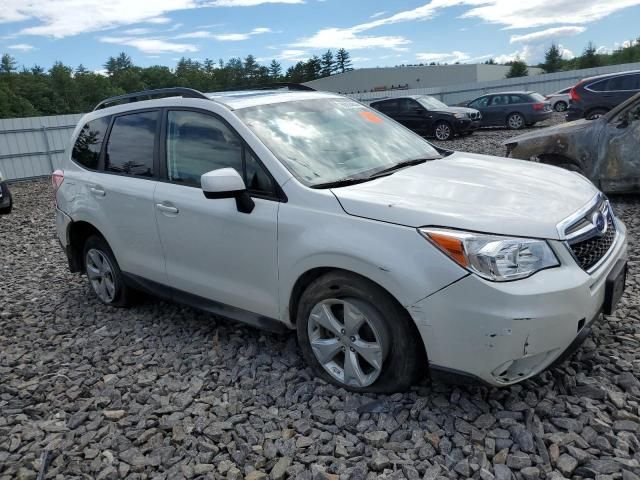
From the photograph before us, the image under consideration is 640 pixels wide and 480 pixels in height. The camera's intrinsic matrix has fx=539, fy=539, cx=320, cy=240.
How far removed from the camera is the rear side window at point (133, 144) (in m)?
3.99

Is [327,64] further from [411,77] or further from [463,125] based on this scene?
[463,125]

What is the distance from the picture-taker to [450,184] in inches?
120

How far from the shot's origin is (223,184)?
300 cm

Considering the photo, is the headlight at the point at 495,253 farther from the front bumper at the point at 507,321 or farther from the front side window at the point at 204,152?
the front side window at the point at 204,152

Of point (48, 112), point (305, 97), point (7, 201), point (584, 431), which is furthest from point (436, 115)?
point (48, 112)

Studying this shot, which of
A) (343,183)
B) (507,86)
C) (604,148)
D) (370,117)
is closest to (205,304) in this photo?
(343,183)

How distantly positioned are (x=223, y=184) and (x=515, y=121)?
17774 millimetres

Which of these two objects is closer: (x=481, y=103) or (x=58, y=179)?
(x=58, y=179)

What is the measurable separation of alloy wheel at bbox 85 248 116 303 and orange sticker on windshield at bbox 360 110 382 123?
96.7 inches

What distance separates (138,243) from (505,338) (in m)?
2.80

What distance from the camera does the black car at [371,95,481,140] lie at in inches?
682

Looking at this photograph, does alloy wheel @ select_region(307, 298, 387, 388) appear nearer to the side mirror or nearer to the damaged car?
the side mirror

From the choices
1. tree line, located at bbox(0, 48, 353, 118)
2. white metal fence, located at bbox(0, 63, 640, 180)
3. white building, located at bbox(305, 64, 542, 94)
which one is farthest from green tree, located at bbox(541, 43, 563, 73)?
white metal fence, located at bbox(0, 63, 640, 180)

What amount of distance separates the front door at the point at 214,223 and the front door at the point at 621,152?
17.6 feet
